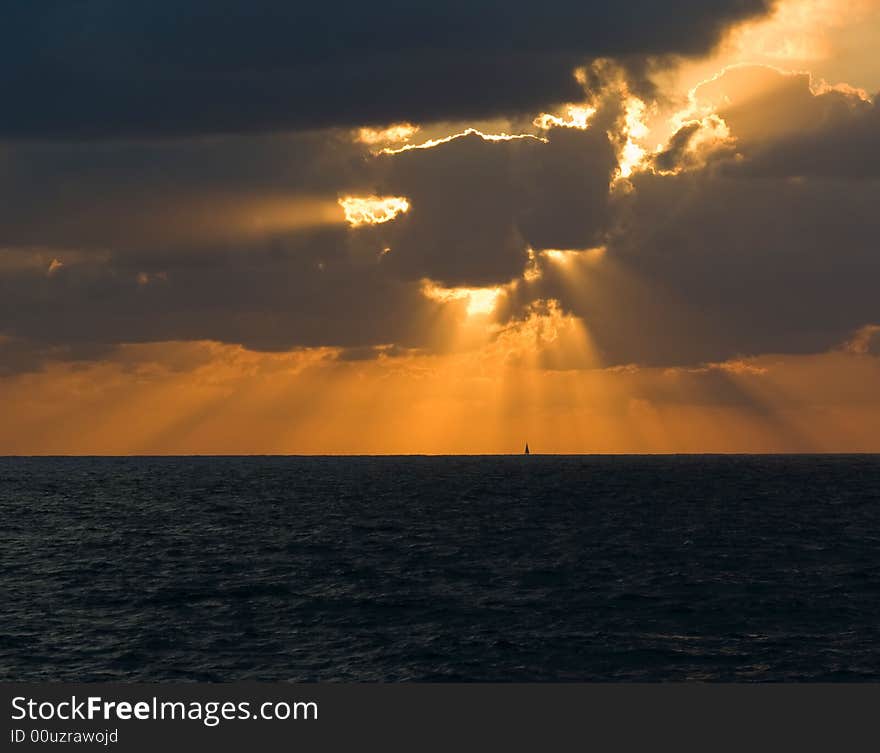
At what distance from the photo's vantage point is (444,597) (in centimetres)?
5788

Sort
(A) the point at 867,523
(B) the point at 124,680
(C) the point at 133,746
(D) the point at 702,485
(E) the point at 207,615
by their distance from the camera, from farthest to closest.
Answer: (D) the point at 702,485 < (A) the point at 867,523 < (E) the point at 207,615 < (B) the point at 124,680 < (C) the point at 133,746

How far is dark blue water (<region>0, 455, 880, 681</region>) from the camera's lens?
43188 mm

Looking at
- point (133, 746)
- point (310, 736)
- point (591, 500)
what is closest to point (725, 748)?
point (310, 736)

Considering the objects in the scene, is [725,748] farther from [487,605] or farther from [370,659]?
[487,605]

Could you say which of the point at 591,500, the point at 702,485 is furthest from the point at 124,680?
the point at 702,485

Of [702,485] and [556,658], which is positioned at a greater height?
[702,485]

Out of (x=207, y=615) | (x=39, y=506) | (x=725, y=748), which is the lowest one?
(x=725, y=748)

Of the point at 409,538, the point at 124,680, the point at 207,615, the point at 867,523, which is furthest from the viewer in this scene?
the point at 867,523

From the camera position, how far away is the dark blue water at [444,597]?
4319 centimetres

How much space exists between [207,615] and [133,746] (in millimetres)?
25926

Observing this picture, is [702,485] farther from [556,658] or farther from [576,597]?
[556,658]

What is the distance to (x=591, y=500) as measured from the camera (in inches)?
5615

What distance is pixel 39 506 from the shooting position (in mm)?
140125

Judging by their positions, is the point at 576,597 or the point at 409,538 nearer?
the point at 576,597
